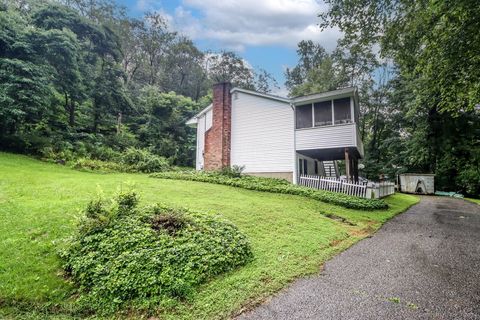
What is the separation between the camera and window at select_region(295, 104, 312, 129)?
14.2 meters

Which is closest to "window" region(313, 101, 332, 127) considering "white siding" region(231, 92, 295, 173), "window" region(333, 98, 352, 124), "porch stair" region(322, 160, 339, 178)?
"window" region(333, 98, 352, 124)

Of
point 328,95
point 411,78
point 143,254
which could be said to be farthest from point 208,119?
point 411,78

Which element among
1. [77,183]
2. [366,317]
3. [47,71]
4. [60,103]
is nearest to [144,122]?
[60,103]

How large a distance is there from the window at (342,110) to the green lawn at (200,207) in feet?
17.2

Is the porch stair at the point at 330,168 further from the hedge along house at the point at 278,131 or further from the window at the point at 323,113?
the window at the point at 323,113

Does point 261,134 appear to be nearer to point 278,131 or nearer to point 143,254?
point 278,131

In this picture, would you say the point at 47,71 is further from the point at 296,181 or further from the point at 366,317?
the point at 366,317

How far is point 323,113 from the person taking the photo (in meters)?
13.9

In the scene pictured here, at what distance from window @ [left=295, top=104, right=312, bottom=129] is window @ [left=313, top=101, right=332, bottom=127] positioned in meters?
0.34

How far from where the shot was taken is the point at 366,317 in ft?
10.1

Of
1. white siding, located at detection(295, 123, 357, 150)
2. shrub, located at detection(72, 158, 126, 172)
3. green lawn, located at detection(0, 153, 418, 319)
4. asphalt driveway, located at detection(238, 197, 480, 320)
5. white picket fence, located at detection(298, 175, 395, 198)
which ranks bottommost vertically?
asphalt driveway, located at detection(238, 197, 480, 320)

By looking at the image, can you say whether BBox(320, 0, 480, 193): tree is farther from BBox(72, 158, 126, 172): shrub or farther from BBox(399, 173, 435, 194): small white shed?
BBox(72, 158, 126, 172): shrub

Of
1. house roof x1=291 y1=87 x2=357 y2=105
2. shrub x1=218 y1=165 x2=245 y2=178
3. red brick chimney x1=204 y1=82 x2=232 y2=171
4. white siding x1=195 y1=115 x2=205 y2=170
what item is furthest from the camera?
white siding x1=195 y1=115 x2=205 y2=170

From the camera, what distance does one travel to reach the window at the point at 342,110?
13281 mm
